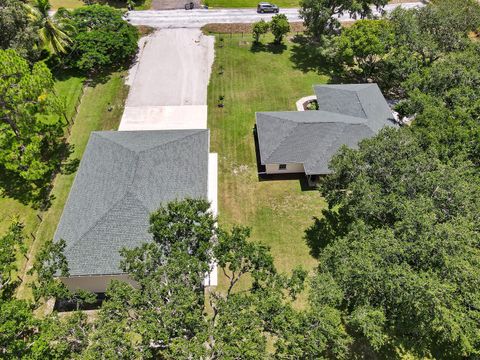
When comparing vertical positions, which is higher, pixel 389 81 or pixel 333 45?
pixel 333 45

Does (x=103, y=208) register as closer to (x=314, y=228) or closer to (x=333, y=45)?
(x=314, y=228)

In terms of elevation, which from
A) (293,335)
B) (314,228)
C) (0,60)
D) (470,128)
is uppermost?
(0,60)

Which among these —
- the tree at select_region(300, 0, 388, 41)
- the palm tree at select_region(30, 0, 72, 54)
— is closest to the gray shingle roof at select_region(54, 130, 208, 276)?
the palm tree at select_region(30, 0, 72, 54)

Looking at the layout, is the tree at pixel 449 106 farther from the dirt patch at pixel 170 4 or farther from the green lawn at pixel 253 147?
the dirt patch at pixel 170 4

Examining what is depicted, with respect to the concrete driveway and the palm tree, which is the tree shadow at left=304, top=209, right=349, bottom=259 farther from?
the palm tree

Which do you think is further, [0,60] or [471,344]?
[0,60]

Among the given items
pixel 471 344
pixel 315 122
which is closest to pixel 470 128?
pixel 315 122

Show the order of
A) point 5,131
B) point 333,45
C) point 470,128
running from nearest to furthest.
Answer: point 470,128 < point 5,131 < point 333,45
